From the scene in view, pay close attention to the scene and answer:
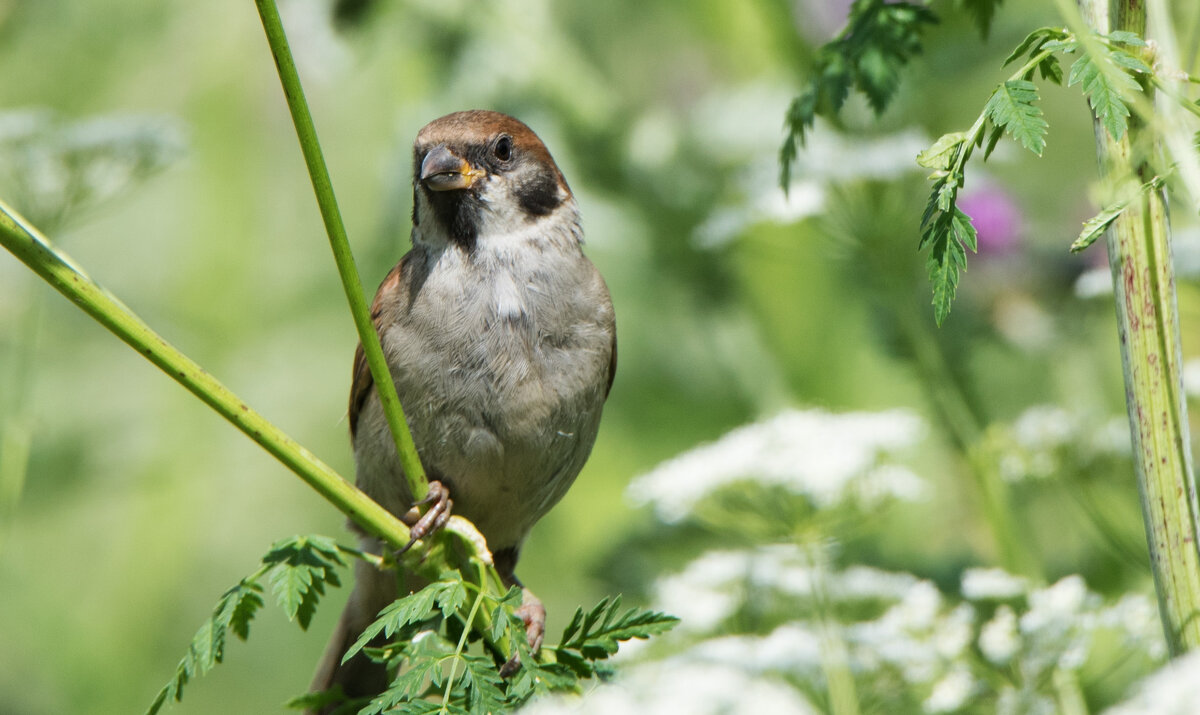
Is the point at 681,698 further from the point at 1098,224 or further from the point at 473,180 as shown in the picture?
the point at 473,180

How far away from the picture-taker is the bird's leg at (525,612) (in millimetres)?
1904

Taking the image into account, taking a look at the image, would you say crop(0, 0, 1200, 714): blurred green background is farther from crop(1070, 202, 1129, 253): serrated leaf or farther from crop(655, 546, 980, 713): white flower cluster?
crop(1070, 202, 1129, 253): serrated leaf

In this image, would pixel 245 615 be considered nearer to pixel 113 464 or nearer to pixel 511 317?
pixel 511 317

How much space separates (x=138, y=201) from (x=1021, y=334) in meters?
4.68

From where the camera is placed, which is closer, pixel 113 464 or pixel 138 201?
pixel 113 464

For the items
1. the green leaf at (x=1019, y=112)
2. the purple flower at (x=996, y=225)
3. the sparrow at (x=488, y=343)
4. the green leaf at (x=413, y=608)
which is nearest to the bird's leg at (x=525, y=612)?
the sparrow at (x=488, y=343)

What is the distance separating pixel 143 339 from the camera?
153 centimetres

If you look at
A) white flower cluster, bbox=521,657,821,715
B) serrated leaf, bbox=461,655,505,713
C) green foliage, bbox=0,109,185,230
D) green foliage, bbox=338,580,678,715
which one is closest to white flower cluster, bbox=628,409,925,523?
white flower cluster, bbox=521,657,821,715

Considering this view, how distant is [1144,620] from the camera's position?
2.55 metres

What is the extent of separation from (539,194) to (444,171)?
344 millimetres

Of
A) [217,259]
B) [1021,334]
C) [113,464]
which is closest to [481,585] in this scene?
[1021,334]

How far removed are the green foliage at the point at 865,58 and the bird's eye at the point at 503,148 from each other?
3.17 ft

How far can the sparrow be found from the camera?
2582 mm

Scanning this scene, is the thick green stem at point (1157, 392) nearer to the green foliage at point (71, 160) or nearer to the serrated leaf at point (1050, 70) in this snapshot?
the serrated leaf at point (1050, 70)
